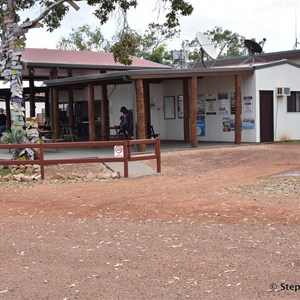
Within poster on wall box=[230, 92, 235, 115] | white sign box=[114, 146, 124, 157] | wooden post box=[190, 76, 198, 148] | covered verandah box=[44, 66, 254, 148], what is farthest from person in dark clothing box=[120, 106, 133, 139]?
white sign box=[114, 146, 124, 157]

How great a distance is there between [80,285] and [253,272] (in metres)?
1.67

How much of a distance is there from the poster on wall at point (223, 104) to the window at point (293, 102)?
8.71 ft

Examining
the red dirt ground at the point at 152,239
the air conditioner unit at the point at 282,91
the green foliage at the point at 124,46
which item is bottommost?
the red dirt ground at the point at 152,239

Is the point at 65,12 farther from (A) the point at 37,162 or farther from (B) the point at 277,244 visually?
(B) the point at 277,244

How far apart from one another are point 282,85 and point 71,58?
9935 millimetres

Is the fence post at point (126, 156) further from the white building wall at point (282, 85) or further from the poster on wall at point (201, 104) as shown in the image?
the poster on wall at point (201, 104)

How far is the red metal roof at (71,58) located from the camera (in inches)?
990

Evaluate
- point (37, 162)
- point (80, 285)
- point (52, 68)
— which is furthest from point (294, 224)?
point (52, 68)

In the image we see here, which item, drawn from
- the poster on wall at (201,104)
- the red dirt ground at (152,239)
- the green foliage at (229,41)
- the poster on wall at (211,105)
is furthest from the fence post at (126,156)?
the green foliage at (229,41)

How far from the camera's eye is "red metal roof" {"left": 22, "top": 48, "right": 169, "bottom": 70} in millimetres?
25156

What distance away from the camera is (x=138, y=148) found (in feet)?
64.8

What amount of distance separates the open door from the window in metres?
1.24

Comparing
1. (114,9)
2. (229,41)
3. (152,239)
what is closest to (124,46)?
(114,9)

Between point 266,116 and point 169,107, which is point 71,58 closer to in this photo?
point 169,107
